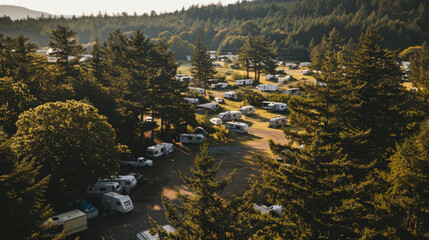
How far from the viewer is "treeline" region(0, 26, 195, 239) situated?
41.5ft

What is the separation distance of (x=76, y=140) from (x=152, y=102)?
14.7 m

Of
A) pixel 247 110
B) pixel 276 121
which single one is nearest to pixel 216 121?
pixel 247 110

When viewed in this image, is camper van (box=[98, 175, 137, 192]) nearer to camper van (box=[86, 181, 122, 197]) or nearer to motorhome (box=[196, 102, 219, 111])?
camper van (box=[86, 181, 122, 197])

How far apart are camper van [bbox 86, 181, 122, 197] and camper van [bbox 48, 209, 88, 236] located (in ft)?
17.0

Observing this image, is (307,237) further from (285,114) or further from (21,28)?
(21,28)

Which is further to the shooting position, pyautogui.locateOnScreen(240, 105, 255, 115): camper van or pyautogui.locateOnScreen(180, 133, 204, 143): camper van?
pyautogui.locateOnScreen(240, 105, 255, 115): camper van

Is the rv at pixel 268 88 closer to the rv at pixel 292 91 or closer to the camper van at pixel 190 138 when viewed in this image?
the rv at pixel 292 91

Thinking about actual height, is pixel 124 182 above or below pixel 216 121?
above

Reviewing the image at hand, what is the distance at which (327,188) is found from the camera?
37.3 feet

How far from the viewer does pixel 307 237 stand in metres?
11.5

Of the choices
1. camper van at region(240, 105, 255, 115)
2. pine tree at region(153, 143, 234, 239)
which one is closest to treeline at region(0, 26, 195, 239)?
pine tree at region(153, 143, 234, 239)

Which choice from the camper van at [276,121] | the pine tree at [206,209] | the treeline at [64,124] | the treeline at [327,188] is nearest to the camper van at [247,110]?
the camper van at [276,121]

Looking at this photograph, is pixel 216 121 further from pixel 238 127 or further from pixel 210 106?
pixel 210 106

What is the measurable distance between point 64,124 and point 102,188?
693 cm
